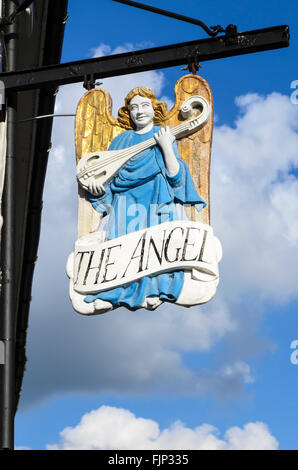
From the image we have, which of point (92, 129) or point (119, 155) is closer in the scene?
point (119, 155)

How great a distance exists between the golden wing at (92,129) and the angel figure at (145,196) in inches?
3.8

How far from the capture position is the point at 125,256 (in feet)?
42.8

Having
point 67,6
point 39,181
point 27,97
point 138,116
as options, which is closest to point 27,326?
point 39,181

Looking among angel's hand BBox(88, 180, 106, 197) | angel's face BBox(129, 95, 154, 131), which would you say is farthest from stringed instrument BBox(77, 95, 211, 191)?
angel's face BBox(129, 95, 154, 131)

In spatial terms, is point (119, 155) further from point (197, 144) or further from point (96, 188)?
point (197, 144)

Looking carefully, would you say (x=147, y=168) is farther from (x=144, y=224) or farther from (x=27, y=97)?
(x=27, y=97)

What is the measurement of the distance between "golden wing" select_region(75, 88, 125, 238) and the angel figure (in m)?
0.10

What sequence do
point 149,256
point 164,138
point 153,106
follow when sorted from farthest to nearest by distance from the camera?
point 153,106, point 164,138, point 149,256

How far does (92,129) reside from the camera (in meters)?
14.2

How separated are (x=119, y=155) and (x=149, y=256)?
1.72 metres

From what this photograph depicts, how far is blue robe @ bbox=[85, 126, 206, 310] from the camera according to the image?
505 inches

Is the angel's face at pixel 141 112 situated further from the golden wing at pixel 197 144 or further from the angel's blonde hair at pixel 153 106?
the golden wing at pixel 197 144

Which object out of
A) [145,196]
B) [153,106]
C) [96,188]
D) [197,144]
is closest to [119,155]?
[96,188]

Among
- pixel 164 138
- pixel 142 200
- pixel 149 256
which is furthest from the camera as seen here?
pixel 164 138
